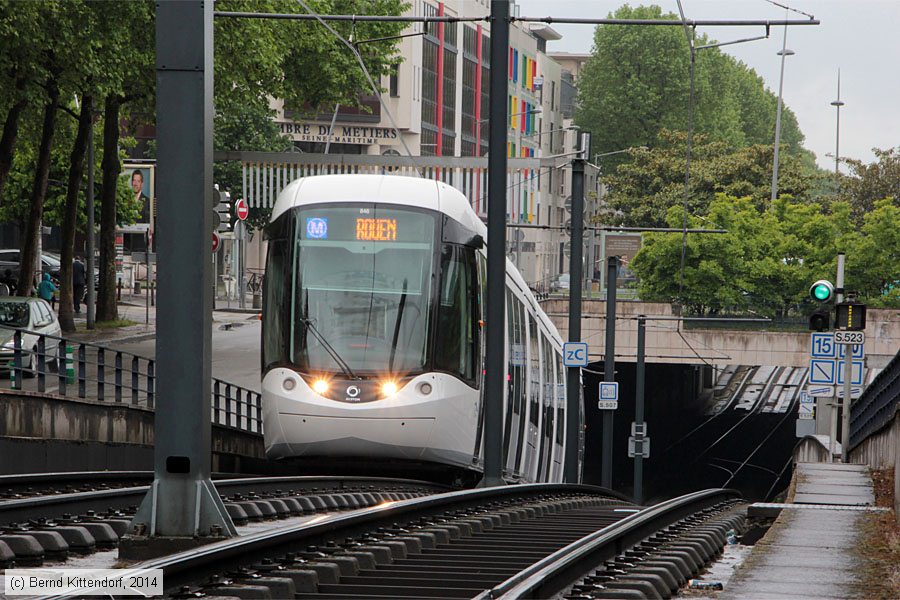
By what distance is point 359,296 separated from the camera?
17797mm

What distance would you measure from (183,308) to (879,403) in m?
17.4

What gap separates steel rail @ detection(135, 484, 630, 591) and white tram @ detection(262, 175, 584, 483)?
3.36 meters

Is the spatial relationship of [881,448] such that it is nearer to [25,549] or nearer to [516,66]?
[25,549]

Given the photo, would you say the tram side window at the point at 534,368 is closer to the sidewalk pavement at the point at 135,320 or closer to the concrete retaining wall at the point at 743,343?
the sidewalk pavement at the point at 135,320

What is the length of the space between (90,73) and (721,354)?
3114cm

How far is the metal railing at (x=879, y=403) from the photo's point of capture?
21022mm

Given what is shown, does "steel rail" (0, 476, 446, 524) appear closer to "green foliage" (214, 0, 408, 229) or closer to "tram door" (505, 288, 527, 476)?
"tram door" (505, 288, 527, 476)

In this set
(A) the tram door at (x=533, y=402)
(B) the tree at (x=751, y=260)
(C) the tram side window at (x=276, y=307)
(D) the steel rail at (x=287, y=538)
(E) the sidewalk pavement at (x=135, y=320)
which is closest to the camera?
(D) the steel rail at (x=287, y=538)

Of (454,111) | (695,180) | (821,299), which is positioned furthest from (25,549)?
(454,111)

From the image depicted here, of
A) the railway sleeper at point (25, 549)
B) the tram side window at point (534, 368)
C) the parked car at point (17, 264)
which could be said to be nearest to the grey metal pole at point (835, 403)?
the tram side window at point (534, 368)

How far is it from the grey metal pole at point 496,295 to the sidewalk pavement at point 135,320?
60.5 feet

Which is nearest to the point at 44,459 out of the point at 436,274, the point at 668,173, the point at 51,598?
the point at 436,274

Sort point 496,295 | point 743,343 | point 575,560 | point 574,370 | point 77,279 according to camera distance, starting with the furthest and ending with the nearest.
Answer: point 743,343 < point 77,279 < point 574,370 < point 496,295 < point 575,560

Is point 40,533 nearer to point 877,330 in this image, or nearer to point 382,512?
point 382,512
